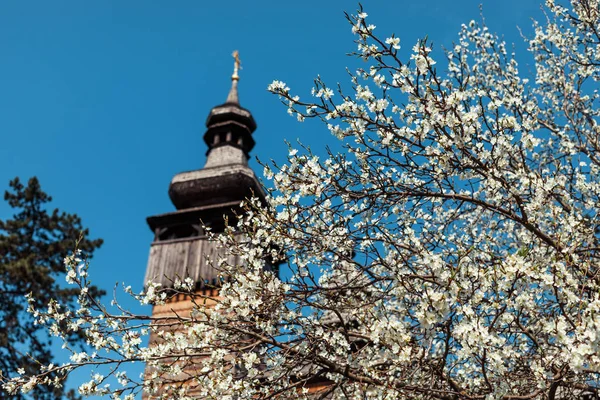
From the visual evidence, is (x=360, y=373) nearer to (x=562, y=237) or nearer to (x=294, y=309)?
(x=294, y=309)

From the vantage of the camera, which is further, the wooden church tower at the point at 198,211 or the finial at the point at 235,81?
the finial at the point at 235,81

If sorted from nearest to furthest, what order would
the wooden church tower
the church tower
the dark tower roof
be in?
1. the church tower
2. the wooden church tower
3. the dark tower roof

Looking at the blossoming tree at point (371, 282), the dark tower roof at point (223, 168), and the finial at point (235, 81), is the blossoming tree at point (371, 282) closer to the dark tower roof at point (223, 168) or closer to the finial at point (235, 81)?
the dark tower roof at point (223, 168)

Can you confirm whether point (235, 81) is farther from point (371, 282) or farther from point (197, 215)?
point (371, 282)

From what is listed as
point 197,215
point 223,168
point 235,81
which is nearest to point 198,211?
point 197,215

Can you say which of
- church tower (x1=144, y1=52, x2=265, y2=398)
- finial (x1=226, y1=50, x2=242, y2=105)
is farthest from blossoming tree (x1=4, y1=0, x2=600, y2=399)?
finial (x1=226, y1=50, x2=242, y2=105)

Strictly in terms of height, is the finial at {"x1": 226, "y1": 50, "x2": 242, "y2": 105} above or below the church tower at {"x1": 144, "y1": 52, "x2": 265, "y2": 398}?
above

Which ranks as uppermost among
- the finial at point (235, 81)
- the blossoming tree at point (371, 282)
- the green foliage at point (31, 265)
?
the finial at point (235, 81)

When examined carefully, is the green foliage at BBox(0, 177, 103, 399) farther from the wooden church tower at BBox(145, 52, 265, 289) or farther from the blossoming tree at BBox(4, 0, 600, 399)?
the blossoming tree at BBox(4, 0, 600, 399)

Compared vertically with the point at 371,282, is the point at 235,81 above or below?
above

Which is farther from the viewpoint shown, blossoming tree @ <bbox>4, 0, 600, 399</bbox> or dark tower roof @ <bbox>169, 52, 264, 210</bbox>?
dark tower roof @ <bbox>169, 52, 264, 210</bbox>

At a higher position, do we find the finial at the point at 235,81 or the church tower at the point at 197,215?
the finial at the point at 235,81

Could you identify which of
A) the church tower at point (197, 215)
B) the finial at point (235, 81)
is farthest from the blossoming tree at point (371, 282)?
the finial at point (235, 81)

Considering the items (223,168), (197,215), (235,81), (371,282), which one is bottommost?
(371,282)
